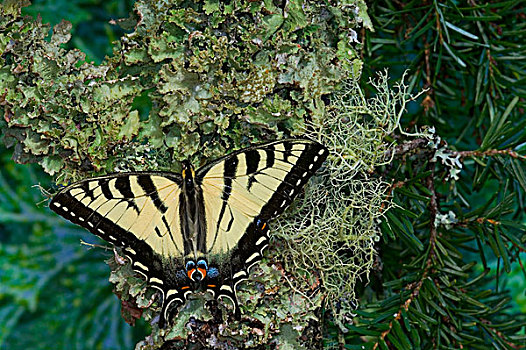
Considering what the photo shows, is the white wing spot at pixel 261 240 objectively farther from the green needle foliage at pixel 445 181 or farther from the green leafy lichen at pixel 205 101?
the green needle foliage at pixel 445 181

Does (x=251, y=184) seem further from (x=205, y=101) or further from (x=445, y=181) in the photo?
(x=445, y=181)

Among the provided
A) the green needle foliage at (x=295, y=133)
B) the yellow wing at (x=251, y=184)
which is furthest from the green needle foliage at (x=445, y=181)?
the yellow wing at (x=251, y=184)

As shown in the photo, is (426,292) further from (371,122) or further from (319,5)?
(319,5)

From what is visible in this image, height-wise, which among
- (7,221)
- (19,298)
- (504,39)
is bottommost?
(19,298)

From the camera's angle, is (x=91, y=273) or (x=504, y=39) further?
(x=91, y=273)

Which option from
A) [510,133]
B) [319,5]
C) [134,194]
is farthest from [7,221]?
[510,133]

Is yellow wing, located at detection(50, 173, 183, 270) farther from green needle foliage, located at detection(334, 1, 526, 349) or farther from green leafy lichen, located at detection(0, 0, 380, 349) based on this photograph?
green needle foliage, located at detection(334, 1, 526, 349)

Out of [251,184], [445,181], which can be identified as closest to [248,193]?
[251,184]

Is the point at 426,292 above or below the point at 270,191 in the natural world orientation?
below
